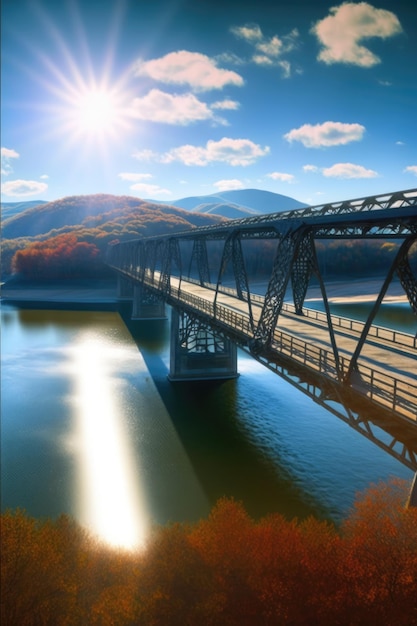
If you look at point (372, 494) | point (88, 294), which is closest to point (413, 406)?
point (372, 494)

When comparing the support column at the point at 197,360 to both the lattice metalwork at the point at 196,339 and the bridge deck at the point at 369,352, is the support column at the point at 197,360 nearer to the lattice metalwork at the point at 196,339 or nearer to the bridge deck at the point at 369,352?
the lattice metalwork at the point at 196,339

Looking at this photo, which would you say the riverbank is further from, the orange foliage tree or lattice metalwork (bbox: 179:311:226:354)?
lattice metalwork (bbox: 179:311:226:354)

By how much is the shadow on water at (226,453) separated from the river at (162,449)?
10 centimetres

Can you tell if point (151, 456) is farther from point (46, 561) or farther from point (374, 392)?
point (374, 392)

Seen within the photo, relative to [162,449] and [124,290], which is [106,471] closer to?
[162,449]

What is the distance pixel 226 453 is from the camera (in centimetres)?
3288

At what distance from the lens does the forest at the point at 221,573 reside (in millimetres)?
17516

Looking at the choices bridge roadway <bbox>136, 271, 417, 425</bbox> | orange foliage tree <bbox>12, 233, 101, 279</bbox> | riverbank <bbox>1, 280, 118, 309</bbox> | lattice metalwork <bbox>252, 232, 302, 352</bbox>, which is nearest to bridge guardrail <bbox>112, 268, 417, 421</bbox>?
bridge roadway <bbox>136, 271, 417, 425</bbox>

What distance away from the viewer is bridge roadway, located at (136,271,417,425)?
16.2 meters

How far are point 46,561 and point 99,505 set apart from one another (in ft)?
17.3

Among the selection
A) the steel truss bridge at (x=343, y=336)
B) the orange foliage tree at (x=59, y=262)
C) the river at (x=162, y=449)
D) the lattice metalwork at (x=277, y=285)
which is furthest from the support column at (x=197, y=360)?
the orange foliage tree at (x=59, y=262)

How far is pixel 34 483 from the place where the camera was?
28.2m

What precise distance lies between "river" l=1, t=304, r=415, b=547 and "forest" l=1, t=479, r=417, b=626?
2001mm

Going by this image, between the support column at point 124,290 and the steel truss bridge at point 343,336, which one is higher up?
the steel truss bridge at point 343,336
